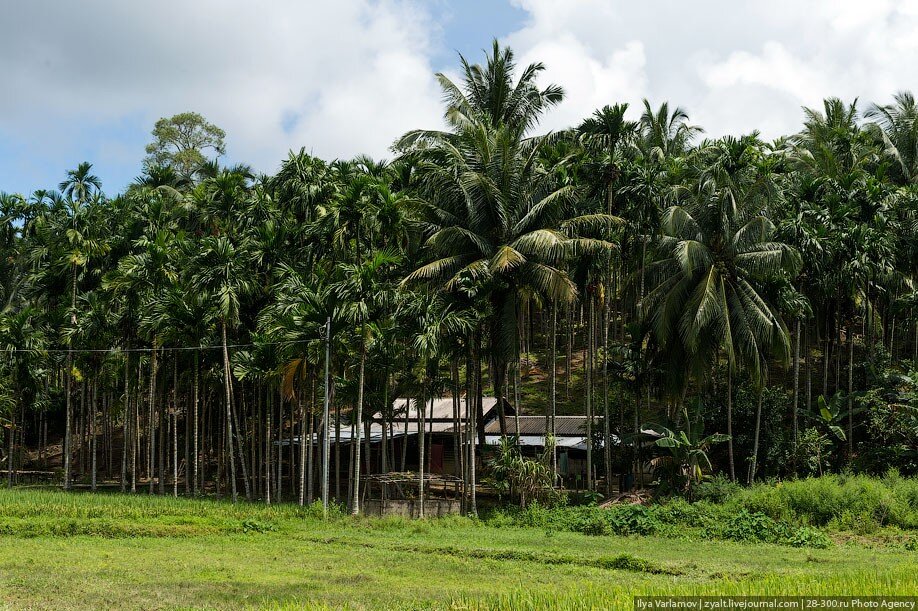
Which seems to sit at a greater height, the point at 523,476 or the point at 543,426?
the point at 543,426

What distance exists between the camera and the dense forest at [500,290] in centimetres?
3170

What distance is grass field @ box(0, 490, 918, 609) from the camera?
1538cm

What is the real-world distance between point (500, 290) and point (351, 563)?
45.5 ft

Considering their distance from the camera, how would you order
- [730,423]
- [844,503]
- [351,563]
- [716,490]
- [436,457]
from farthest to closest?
[436,457] → [730,423] → [716,490] → [844,503] → [351,563]

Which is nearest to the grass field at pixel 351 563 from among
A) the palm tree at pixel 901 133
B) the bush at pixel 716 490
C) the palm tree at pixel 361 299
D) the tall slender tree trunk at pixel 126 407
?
the palm tree at pixel 361 299

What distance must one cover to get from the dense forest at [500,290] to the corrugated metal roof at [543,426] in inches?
111

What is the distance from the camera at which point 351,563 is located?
20.7 meters

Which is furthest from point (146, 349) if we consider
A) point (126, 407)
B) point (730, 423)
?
point (730, 423)

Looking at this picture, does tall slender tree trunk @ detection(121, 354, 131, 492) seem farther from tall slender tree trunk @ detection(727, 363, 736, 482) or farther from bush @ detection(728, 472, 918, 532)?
bush @ detection(728, 472, 918, 532)

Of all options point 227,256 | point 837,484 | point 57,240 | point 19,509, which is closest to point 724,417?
point 837,484

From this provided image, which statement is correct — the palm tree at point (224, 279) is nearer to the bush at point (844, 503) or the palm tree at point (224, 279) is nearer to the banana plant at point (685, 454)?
the banana plant at point (685, 454)

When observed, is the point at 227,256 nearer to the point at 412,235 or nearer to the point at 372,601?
the point at 412,235

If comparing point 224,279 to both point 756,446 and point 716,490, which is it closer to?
point 716,490

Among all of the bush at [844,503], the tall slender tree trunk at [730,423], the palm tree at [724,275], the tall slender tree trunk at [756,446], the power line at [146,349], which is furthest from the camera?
the tall slender tree trunk at [756,446]
